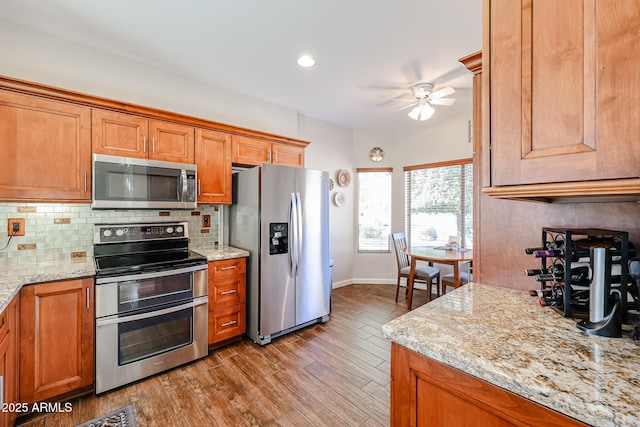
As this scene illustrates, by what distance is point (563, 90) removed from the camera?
806 mm

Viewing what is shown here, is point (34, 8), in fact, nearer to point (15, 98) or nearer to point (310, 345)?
point (15, 98)

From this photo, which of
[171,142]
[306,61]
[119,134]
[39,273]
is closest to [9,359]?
[39,273]

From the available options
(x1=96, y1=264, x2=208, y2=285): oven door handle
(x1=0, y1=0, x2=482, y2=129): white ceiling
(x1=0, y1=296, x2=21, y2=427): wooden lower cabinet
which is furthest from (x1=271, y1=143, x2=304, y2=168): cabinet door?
(x1=0, y1=296, x2=21, y2=427): wooden lower cabinet

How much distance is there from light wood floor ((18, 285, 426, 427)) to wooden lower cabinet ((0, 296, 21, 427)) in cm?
28

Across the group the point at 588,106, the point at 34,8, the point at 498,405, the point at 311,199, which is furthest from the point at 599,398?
the point at 34,8

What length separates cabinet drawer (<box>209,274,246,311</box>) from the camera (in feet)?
8.31

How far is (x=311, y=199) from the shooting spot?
3.03 m

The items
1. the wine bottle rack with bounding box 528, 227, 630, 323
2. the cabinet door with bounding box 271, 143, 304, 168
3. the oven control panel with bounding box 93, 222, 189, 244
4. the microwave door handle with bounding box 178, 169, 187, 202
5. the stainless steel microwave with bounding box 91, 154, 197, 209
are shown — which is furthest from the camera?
the cabinet door with bounding box 271, 143, 304, 168

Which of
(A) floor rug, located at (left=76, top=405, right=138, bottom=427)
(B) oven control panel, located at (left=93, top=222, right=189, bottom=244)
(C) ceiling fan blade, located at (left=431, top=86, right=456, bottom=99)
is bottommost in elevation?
(A) floor rug, located at (left=76, top=405, right=138, bottom=427)

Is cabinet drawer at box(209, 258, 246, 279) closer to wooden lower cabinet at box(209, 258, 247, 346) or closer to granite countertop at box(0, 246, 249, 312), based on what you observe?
wooden lower cabinet at box(209, 258, 247, 346)

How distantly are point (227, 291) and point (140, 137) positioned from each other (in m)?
1.60

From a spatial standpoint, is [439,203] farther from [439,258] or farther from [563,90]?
[563,90]

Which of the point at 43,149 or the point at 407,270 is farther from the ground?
the point at 43,149

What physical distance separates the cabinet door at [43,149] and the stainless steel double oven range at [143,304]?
0.45m
